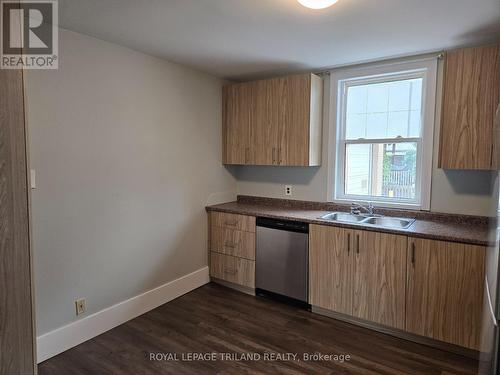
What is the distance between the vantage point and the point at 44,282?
7.45 ft

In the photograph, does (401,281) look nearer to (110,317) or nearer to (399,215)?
(399,215)

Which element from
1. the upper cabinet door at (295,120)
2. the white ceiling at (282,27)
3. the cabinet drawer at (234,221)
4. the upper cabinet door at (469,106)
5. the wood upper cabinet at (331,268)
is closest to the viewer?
the white ceiling at (282,27)

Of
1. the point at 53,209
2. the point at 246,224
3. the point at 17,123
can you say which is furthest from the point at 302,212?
the point at 17,123

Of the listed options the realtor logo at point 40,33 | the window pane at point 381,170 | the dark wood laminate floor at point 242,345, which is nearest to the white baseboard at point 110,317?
the dark wood laminate floor at point 242,345

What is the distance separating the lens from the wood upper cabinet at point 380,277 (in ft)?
8.33

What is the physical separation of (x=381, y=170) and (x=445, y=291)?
49.5 inches

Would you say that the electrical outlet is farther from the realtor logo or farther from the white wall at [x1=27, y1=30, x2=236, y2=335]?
the realtor logo

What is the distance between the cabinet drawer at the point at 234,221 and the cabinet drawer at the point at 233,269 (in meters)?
0.34

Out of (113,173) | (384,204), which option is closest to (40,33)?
(113,173)

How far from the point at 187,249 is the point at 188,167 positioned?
0.88 meters

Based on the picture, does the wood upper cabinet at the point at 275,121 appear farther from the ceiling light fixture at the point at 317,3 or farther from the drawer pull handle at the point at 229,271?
the ceiling light fixture at the point at 317,3

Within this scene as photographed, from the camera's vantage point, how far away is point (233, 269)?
350 cm

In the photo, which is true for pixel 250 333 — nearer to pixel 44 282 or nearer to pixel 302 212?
pixel 302 212

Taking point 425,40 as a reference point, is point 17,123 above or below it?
below
